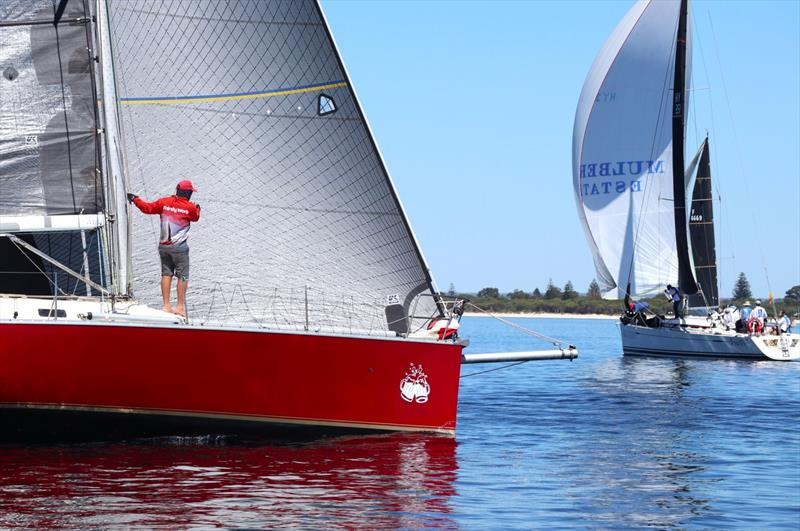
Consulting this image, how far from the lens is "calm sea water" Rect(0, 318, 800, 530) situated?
29.7ft

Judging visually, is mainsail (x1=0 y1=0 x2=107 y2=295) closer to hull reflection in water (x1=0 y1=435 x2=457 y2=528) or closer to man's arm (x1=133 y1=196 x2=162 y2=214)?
man's arm (x1=133 y1=196 x2=162 y2=214)

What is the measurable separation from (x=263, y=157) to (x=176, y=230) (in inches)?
61.7

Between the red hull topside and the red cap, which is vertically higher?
the red cap

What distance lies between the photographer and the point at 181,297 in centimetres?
1221

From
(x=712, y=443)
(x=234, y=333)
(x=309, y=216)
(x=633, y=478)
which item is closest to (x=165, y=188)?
(x=309, y=216)

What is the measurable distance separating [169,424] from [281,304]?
1.95m

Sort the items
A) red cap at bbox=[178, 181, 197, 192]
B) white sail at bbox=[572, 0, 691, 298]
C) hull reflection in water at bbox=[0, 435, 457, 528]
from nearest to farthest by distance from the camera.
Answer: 1. hull reflection in water at bbox=[0, 435, 457, 528]
2. red cap at bbox=[178, 181, 197, 192]
3. white sail at bbox=[572, 0, 691, 298]

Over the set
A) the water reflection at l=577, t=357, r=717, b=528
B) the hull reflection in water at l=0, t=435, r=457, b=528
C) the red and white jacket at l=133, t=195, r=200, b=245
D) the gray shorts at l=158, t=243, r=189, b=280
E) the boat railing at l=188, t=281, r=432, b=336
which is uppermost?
the red and white jacket at l=133, t=195, r=200, b=245

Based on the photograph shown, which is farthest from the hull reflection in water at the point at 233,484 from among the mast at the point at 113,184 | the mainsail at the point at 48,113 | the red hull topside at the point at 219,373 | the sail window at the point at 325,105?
the sail window at the point at 325,105

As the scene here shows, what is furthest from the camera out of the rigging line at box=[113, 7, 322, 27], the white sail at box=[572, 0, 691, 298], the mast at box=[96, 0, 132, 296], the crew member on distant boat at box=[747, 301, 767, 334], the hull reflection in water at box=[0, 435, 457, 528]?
the white sail at box=[572, 0, 691, 298]

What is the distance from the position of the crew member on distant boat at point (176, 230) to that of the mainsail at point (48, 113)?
0.99 m

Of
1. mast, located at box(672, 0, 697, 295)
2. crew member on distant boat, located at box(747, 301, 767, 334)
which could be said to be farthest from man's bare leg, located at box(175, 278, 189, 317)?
mast, located at box(672, 0, 697, 295)

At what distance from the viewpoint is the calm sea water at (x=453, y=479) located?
29.7ft

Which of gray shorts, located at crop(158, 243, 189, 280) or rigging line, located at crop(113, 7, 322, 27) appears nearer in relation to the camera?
gray shorts, located at crop(158, 243, 189, 280)
